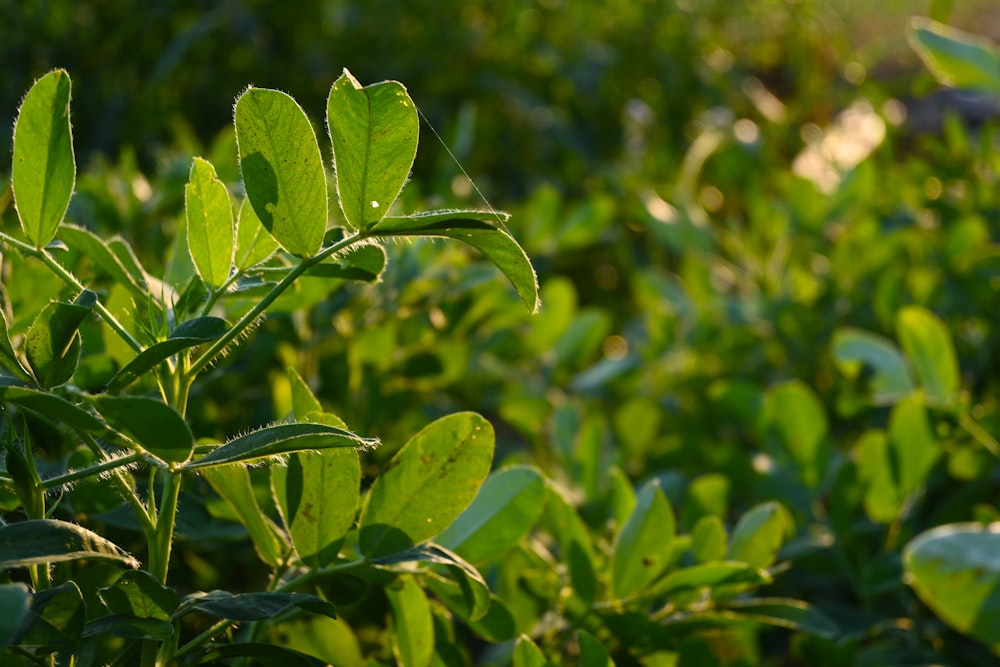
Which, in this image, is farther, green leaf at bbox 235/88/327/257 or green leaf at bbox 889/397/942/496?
green leaf at bbox 889/397/942/496

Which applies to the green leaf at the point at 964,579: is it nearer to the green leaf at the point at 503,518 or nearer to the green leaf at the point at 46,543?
the green leaf at the point at 503,518

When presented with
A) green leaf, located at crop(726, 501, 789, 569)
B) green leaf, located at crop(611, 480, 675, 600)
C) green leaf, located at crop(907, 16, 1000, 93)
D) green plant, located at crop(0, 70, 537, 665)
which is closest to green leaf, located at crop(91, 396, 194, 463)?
green plant, located at crop(0, 70, 537, 665)

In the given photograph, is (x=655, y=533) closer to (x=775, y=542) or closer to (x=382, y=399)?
(x=775, y=542)

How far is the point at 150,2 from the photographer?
2.65 m

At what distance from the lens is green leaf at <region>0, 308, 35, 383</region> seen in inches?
23.4

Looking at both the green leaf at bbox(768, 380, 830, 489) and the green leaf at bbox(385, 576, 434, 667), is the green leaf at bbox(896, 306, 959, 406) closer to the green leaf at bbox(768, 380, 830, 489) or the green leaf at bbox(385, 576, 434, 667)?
the green leaf at bbox(768, 380, 830, 489)

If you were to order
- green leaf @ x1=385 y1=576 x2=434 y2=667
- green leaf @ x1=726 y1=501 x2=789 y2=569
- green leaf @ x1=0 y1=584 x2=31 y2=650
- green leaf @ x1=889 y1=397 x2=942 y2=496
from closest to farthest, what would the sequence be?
green leaf @ x1=0 y1=584 x2=31 y2=650 < green leaf @ x1=385 y1=576 x2=434 y2=667 < green leaf @ x1=726 y1=501 x2=789 y2=569 < green leaf @ x1=889 y1=397 x2=942 y2=496

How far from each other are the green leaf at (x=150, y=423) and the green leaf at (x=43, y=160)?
14 centimetres

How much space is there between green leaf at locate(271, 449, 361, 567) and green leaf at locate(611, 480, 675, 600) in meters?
0.25

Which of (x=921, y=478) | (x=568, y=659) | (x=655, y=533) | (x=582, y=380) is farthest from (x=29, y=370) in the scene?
(x=582, y=380)

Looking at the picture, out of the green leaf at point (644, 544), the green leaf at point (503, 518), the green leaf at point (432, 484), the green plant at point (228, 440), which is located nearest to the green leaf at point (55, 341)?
the green plant at point (228, 440)

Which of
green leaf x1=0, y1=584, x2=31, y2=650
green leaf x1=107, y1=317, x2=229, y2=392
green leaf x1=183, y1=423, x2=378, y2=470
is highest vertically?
green leaf x1=107, y1=317, x2=229, y2=392

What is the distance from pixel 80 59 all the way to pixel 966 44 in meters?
2.08

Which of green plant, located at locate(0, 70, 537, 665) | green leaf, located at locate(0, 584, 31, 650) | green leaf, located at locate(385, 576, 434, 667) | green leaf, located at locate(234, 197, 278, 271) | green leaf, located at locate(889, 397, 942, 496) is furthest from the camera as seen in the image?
green leaf, located at locate(889, 397, 942, 496)
